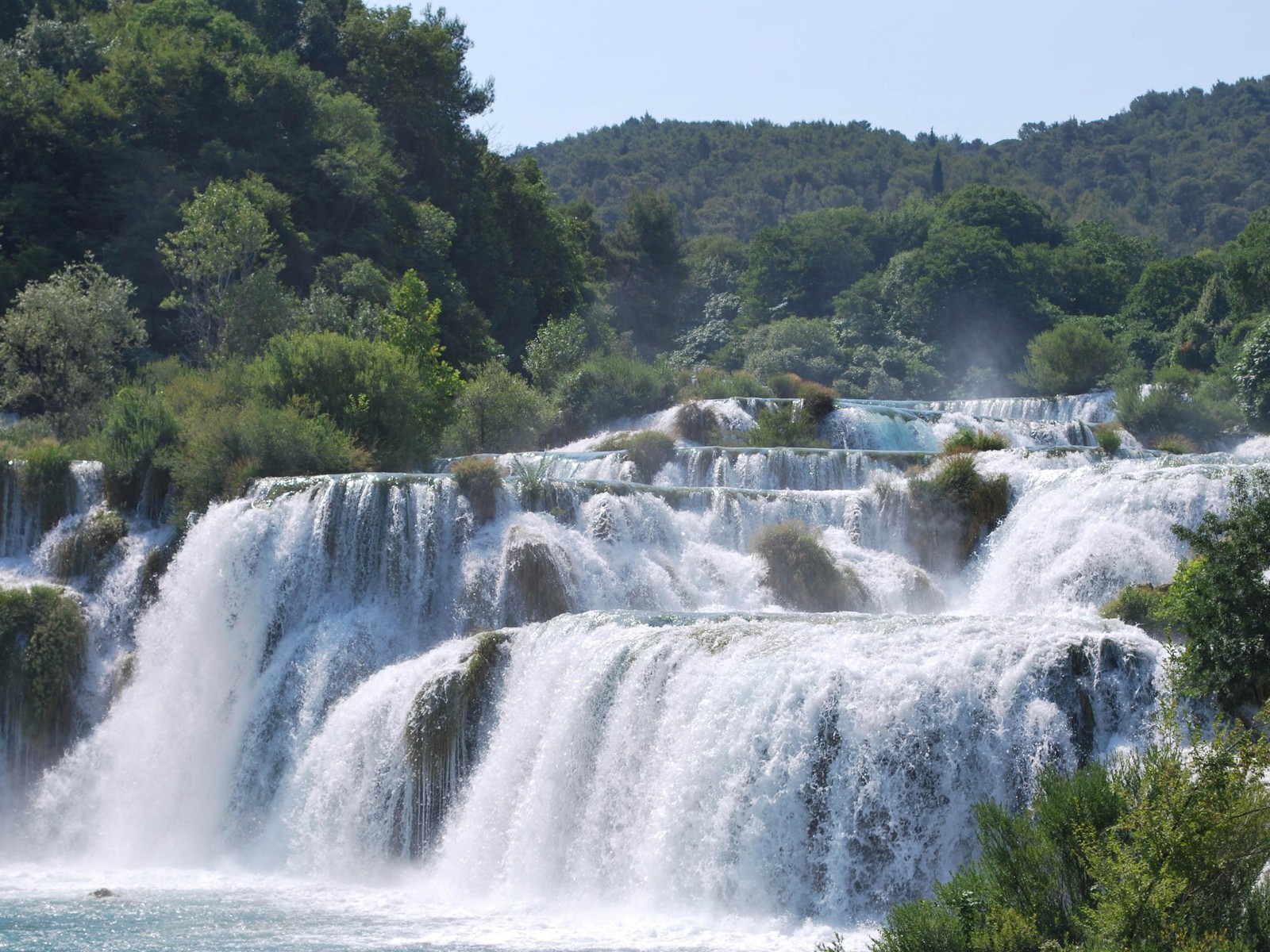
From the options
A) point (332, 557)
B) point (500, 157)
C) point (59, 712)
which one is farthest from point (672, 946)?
point (500, 157)

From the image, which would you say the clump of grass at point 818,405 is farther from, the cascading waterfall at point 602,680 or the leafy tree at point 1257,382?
the leafy tree at point 1257,382

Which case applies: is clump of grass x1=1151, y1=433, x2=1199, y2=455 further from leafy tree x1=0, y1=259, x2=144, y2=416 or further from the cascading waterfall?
leafy tree x1=0, y1=259, x2=144, y2=416

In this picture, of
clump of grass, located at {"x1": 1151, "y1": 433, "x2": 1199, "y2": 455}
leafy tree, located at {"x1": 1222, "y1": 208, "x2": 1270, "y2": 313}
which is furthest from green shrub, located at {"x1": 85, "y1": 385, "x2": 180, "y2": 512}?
leafy tree, located at {"x1": 1222, "y1": 208, "x2": 1270, "y2": 313}

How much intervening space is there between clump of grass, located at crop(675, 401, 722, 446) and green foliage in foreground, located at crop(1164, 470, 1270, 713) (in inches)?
940

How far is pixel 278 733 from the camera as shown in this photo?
844 inches

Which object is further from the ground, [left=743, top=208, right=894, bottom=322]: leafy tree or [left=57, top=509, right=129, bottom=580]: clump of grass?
[left=743, top=208, right=894, bottom=322]: leafy tree

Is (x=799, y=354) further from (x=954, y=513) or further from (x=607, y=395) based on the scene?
(x=954, y=513)

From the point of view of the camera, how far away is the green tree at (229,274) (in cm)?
3634

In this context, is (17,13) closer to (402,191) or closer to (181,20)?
(181,20)

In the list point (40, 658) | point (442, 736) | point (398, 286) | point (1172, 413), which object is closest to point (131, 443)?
point (40, 658)

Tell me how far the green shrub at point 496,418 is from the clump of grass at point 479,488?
14182 mm

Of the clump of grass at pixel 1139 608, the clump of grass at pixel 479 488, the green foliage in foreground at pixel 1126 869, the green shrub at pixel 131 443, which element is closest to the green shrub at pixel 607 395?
the green shrub at pixel 131 443

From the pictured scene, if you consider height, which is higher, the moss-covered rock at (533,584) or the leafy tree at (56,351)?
the leafy tree at (56,351)

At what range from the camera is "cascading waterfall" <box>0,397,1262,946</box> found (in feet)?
49.3
